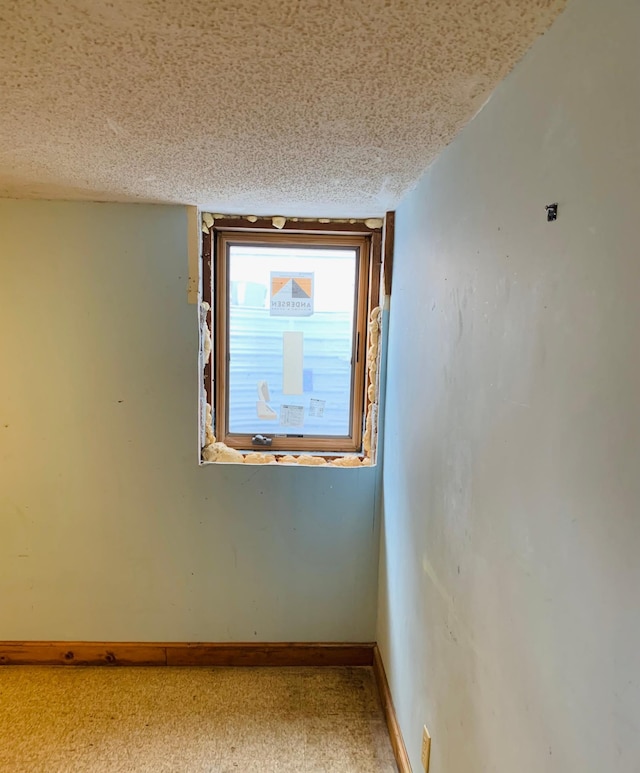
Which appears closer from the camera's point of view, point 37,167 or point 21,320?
point 37,167

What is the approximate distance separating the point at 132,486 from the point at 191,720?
95 cm

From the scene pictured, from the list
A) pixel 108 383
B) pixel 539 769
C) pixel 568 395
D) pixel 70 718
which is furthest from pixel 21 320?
pixel 539 769

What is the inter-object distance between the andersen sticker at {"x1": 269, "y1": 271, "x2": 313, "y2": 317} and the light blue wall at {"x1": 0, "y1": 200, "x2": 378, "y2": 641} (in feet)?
1.29

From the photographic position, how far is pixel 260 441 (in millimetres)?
2250

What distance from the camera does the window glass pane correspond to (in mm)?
2191

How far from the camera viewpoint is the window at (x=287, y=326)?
7.15 feet

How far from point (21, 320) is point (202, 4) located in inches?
64.9

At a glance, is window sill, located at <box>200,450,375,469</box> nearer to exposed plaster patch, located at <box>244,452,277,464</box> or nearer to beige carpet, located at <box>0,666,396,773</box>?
exposed plaster patch, located at <box>244,452,277,464</box>

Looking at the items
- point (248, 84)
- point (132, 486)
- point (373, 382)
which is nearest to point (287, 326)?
point (373, 382)

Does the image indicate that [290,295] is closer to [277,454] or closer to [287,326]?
[287,326]

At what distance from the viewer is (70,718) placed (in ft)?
5.94

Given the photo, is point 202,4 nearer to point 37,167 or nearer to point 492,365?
point 492,365

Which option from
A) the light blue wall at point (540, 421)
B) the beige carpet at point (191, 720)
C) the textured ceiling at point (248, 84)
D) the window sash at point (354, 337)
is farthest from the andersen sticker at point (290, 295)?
the beige carpet at point (191, 720)

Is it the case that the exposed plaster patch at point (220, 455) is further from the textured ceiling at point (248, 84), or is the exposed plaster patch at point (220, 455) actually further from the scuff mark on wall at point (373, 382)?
the textured ceiling at point (248, 84)
